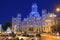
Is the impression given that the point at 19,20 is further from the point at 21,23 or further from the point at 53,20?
the point at 53,20

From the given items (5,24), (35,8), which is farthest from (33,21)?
(5,24)

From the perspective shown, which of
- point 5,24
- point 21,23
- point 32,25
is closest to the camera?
point 5,24

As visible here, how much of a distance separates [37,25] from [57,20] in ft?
98.6

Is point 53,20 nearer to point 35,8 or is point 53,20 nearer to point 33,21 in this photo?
point 33,21

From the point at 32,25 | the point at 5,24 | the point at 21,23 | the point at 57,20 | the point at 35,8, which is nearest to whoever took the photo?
the point at 5,24

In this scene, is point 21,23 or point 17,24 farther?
point 21,23

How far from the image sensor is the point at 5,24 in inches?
2677

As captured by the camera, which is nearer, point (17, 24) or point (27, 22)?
point (17, 24)

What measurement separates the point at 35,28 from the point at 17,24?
44.3ft

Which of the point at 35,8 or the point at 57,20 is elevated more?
the point at 35,8

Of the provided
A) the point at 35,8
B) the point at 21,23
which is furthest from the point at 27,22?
the point at 35,8

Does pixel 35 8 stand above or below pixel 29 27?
above

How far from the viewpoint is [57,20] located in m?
76.9

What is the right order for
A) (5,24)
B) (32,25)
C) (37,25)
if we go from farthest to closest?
(32,25) < (37,25) < (5,24)
